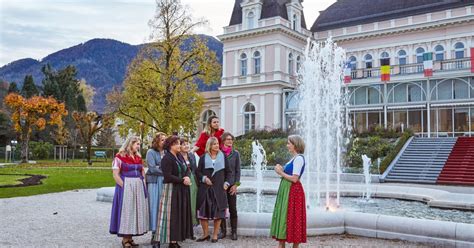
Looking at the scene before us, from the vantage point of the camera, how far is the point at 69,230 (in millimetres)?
9039

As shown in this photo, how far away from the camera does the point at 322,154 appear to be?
26.1m

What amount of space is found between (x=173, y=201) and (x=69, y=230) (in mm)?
2953

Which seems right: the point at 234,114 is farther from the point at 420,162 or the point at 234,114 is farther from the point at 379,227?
the point at 379,227

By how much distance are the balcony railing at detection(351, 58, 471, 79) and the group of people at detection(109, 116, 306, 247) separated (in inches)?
1194

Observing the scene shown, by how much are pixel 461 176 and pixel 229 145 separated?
54.8 ft

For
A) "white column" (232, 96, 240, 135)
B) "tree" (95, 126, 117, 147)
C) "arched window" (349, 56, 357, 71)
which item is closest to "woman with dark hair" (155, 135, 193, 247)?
"white column" (232, 96, 240, 135)

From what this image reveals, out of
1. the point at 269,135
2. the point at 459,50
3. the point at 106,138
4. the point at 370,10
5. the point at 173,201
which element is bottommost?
the point at 173,201

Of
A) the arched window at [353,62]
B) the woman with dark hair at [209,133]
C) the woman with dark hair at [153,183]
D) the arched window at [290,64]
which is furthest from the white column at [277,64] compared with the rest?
the woman with dark hair at [153,183]

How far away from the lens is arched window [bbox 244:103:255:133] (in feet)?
138

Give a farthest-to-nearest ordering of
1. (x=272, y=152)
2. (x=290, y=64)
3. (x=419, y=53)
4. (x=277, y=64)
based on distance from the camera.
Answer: (x=290, y=64) → (x=277, y=64) → (x=419, y=53) → (x=272, y=152)

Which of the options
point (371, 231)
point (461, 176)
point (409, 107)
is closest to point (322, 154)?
point (461, 176)

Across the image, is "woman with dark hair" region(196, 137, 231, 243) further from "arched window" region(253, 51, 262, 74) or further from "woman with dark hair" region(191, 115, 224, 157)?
"arched window" region(253, 51, 262, 74)

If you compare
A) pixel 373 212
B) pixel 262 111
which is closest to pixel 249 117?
pixel 262 111

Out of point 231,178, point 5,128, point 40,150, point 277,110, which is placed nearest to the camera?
point 231,178
